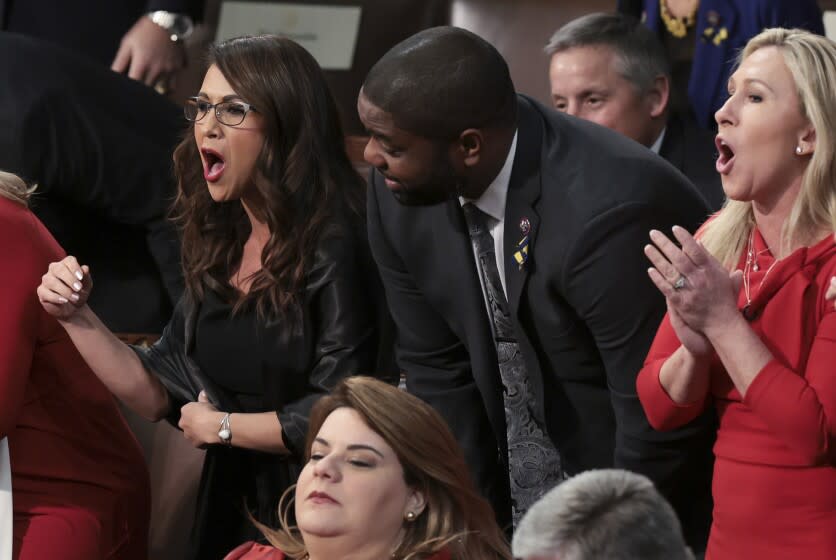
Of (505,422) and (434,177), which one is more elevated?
(434,177)

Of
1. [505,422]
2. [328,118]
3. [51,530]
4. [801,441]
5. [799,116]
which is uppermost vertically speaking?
[799,116]

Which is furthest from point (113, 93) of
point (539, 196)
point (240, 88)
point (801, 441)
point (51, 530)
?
point (801, 441)

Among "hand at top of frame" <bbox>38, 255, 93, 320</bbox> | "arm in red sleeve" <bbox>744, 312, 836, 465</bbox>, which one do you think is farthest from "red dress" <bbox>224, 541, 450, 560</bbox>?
"arm in red sleeve" <bbox>744, 312, 836, 465</bbox>

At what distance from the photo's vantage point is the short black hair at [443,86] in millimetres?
2324

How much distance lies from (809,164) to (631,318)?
372 millimetres

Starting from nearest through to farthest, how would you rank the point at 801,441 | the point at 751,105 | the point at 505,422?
1. the point at 801,441
2. the point at 751,105
3. the point at 505,422

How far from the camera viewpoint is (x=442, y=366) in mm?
2699

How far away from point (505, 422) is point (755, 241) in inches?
23.3

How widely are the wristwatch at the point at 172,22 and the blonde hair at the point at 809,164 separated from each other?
6.26 feet

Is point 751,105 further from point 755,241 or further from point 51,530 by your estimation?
point 51,530

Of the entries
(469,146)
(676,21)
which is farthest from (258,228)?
(676,21)

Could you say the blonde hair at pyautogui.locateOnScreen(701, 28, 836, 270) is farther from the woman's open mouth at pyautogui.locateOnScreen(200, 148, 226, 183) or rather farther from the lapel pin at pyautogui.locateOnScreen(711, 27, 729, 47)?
the lapel pin at pyautogui.locateOnScreen(711, 27, 729, 47)

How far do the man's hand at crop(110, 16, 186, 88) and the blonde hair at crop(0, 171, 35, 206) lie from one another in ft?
3.33

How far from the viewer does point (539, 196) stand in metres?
2.39
